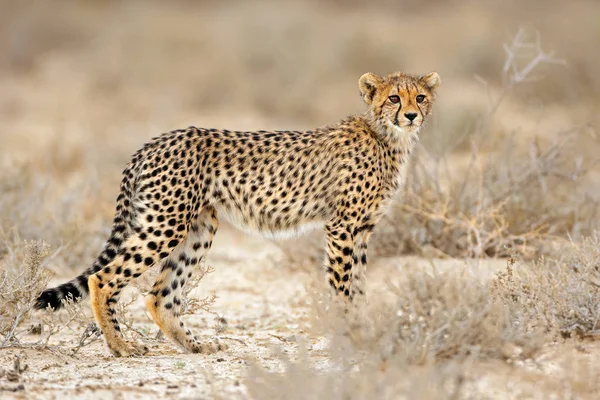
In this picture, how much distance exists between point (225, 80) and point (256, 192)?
1219 centimetres

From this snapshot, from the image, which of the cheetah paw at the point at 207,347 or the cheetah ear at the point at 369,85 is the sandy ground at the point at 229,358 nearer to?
the cheetah paw at the point at 207,347

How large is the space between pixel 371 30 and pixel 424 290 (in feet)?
55.6

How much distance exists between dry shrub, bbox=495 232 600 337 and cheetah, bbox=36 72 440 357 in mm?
959

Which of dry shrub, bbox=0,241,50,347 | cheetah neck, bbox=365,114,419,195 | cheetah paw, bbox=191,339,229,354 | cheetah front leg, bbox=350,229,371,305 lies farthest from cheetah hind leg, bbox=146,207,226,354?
cheetah neck, bbox=365,114,419,195

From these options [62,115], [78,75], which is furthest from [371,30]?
[62,115]

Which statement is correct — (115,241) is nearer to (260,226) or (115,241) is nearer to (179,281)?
(179,281)

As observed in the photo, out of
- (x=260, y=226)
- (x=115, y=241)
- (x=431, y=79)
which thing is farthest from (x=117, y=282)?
(x=431, y=79)

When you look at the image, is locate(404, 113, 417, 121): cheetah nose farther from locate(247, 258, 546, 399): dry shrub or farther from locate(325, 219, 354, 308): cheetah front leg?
locate(247, 258, 546, 399): dry shrub

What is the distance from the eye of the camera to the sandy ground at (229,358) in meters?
4.28

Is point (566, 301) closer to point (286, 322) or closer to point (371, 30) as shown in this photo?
point (286, 322)

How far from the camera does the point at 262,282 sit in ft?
25.7

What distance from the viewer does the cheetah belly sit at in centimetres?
582

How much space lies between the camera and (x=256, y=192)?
577cm

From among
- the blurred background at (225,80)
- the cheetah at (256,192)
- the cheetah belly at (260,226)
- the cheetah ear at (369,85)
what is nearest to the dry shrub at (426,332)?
the cheetah at (256,192)
